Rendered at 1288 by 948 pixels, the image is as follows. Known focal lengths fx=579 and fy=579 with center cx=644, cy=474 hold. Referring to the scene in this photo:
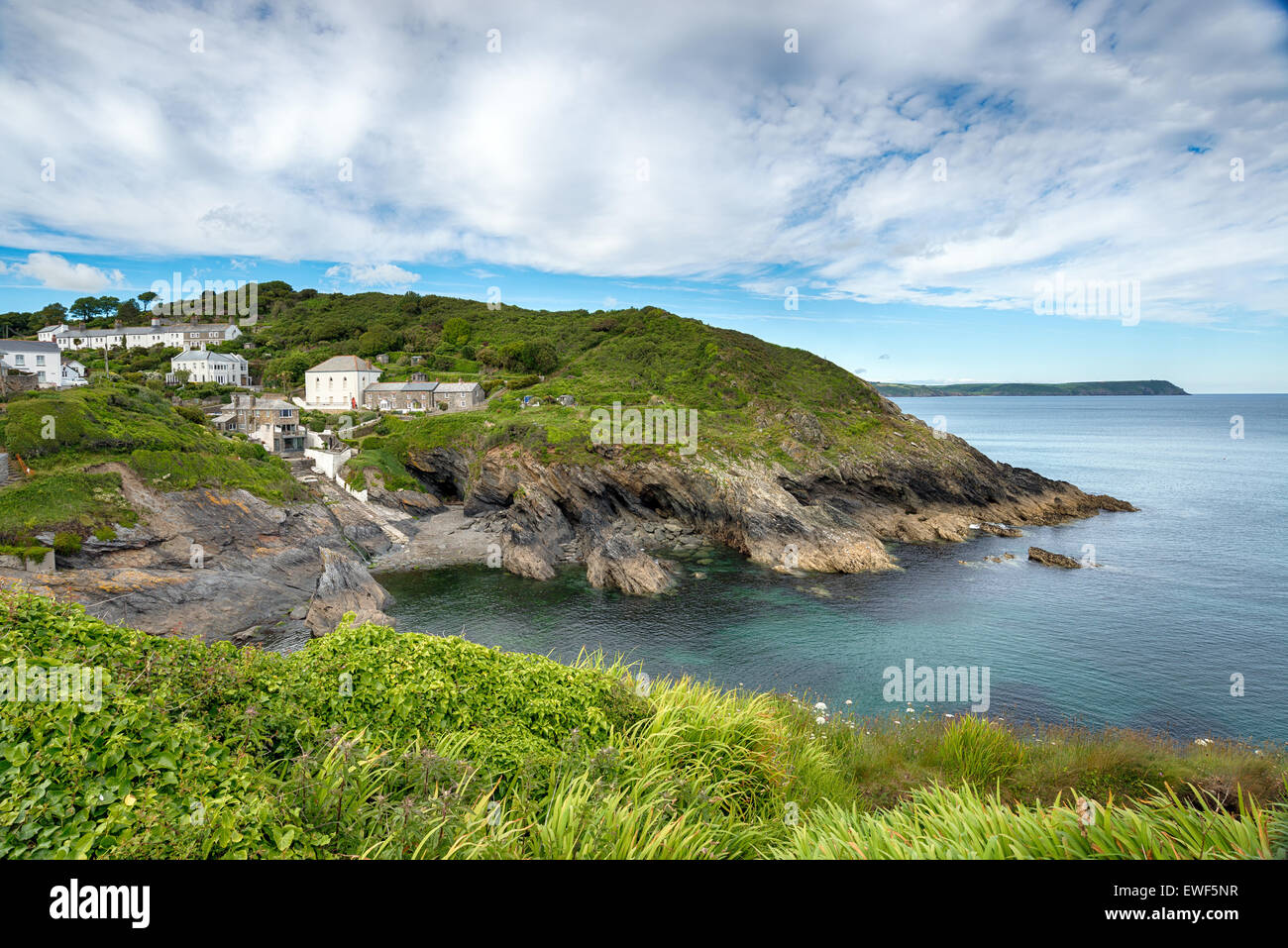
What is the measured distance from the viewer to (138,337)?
89.2 metres

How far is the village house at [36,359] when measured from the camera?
47656 mm

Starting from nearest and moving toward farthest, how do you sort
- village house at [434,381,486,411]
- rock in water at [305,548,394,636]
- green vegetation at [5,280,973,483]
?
1. rock in water at [305,548,394,636]
2. green vegetation at [5,280,973,483]
3. village house at [434,381,486,411]

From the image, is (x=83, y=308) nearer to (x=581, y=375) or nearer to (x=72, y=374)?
(x=72, y=374)

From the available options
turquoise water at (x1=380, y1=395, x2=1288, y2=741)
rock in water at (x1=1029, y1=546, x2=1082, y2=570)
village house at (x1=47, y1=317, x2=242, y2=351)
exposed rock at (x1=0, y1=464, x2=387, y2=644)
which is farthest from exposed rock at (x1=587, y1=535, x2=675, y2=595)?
village house at (x1=47, y1=317, x2=242, y2=351)

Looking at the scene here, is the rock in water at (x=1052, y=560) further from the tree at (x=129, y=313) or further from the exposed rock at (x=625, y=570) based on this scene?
the tree at (x=129, y=313)

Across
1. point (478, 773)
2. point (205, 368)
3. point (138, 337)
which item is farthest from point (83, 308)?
point (478, 773)

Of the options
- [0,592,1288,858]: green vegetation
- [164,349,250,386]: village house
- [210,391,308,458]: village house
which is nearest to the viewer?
[0,592,1288,858]: green vegetation

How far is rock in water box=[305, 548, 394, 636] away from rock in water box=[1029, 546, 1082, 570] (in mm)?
38370

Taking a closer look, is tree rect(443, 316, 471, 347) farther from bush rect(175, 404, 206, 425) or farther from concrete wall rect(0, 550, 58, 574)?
concrete wall rect(0, 550, 58, 574)

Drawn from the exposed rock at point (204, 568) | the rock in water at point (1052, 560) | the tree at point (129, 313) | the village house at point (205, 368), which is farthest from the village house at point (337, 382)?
the rock in water at point (1052, 560)

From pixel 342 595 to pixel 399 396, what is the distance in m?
46.3

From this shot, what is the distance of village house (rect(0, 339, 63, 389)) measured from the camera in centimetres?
4766

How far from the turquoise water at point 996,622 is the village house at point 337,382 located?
44.3m
